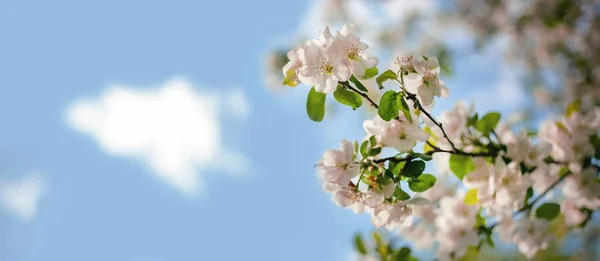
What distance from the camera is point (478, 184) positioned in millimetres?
1438

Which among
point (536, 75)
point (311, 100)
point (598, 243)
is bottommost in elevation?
point (311, 100)

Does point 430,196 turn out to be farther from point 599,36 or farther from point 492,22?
point 492,22

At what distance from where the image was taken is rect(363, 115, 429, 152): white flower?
4.00ft

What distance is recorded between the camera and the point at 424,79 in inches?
44.3

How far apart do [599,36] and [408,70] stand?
3.51m

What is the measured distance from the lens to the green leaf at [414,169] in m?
1.20

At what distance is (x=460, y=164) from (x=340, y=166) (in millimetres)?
362

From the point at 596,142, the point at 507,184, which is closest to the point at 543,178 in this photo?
the point at 596,142

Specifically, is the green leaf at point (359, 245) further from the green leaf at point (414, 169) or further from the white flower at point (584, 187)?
the white flower at point (584, 187)

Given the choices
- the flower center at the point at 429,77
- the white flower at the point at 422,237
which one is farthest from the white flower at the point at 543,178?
the flower center at the point at 429,77

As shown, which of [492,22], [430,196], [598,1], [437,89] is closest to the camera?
[437,89]

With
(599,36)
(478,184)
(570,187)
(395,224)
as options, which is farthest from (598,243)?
(395,224)

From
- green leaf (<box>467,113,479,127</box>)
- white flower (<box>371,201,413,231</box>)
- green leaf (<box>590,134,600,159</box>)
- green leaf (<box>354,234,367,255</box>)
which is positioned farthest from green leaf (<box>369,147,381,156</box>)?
green leaf (<box>590,134,600,159</box>)

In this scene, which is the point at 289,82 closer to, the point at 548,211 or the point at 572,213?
the point at 548,211
